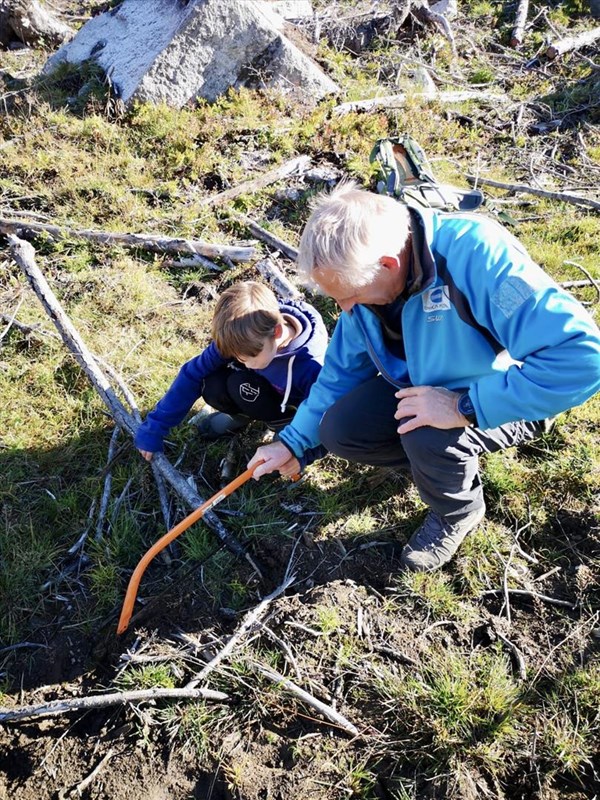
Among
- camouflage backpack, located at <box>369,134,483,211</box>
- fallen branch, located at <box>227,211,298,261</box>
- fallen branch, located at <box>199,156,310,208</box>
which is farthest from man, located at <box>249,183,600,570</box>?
fallen branch, located at <box>199,156,310,208</box>

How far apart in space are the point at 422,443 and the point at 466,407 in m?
0.26

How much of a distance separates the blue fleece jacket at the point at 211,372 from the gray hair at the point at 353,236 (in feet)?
3.20

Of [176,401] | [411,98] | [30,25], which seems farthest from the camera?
[30,25]

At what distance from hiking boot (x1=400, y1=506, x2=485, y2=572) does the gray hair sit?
1.21 m

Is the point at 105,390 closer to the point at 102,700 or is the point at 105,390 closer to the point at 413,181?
the point at 102,700

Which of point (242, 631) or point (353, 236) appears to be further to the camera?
point (242, 631)

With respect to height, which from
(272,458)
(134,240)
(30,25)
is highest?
(30,25)

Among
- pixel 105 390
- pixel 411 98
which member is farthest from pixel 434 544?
pixel 411 98

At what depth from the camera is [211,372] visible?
3201 millimetres

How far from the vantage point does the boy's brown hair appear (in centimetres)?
282

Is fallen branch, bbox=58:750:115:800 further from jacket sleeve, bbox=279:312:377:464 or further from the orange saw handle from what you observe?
jacket sleeve, bbox=279:312:377:464

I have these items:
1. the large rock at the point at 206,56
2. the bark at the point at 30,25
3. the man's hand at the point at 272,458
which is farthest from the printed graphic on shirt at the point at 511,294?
the bark at the point at 30,25

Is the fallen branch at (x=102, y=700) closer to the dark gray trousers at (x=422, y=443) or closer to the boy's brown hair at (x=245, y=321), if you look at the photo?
the dark gray trousers at (x=422, y=443)

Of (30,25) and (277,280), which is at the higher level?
(30,25)
